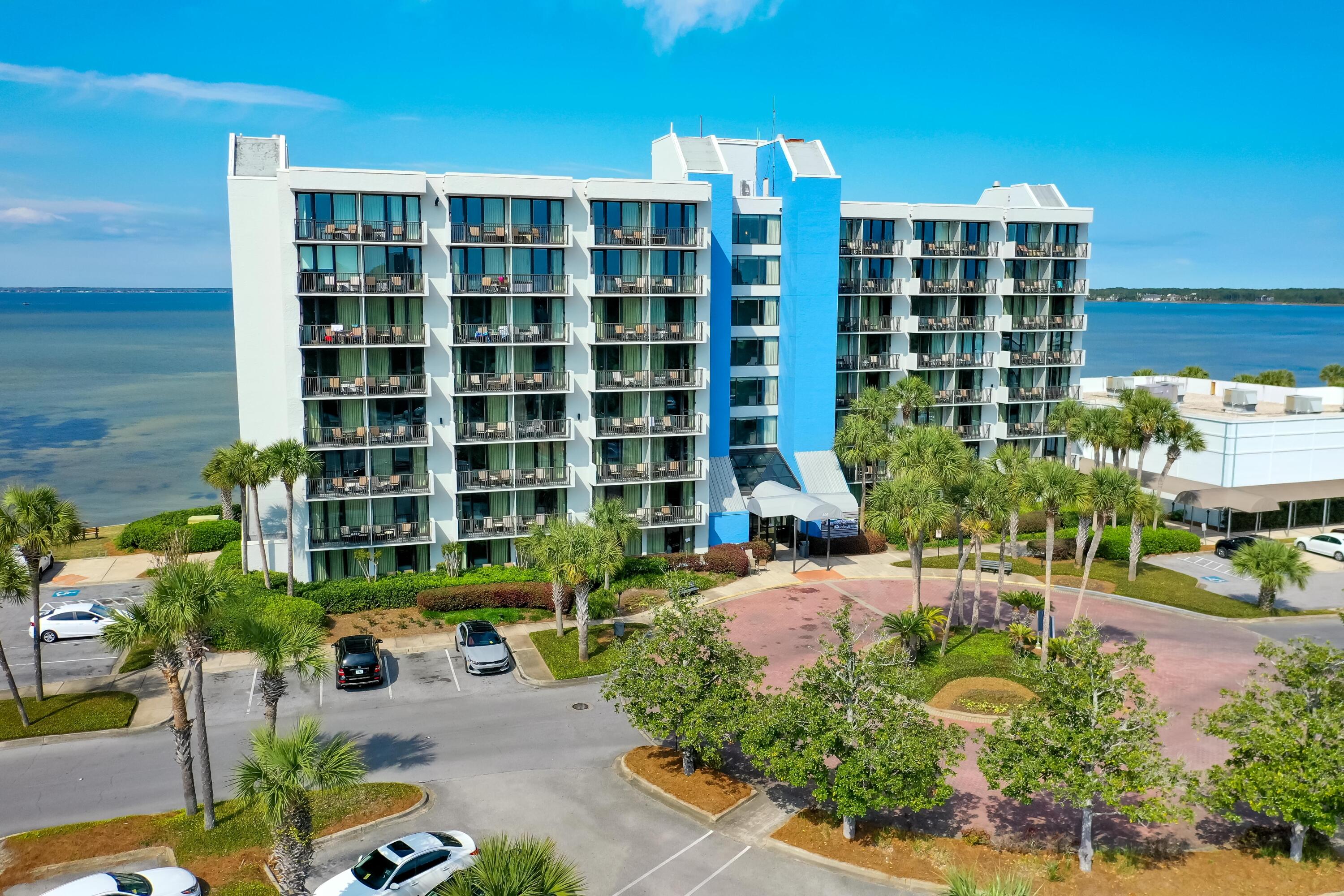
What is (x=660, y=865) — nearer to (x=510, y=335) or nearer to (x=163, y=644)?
(x=163, y=644)

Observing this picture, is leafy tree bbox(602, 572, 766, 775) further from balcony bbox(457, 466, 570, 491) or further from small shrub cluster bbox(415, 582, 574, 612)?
balcony bbox(457, 466, 570, 491)

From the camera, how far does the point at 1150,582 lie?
52.5 meters

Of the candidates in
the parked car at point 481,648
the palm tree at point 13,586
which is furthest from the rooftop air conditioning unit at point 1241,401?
the palm tree at point 13,586

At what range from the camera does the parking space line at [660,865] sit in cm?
2473

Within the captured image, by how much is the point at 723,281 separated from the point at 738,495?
12.6m

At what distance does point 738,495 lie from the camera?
5700 centimetres

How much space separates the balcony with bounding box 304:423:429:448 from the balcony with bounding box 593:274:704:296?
1194 cm

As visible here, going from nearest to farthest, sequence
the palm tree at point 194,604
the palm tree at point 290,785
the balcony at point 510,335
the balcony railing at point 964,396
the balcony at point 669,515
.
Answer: the palm tree at point 290,785
the palm tree at point 194,604
the balcony at point 510,335
the balcony at point 669,515
the balcony railing at point 964,396

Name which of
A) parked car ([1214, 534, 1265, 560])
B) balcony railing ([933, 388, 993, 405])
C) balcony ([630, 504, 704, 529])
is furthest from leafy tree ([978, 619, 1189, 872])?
balcony railing ([933, 388, 993, 405])

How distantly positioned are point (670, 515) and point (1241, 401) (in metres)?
41.3

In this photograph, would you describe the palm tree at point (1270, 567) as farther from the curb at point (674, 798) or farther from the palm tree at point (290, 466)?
the palm tree at point (290, 466)

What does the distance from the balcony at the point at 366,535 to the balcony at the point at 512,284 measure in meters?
12.3

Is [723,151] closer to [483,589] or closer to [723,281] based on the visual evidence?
[723,281]

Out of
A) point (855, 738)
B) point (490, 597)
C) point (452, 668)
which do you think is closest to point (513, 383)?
point (490, 597)
